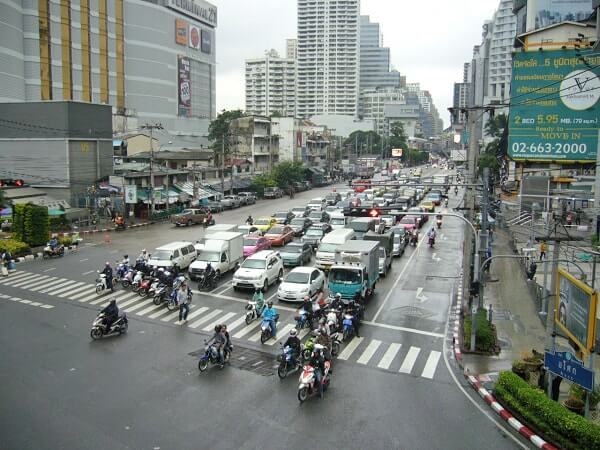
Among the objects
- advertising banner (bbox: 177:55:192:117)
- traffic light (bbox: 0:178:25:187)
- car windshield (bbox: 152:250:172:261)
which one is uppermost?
advertising banner (bbox: 177:55:192:117)

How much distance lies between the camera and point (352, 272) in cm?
2611

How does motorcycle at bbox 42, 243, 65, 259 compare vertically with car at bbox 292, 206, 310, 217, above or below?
below

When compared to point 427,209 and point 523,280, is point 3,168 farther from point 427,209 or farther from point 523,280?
point 523,280

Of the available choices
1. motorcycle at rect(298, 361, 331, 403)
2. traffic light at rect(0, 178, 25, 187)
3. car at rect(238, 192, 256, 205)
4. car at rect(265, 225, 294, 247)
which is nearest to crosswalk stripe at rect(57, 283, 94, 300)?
car at rect(265, 225, 294, 247)

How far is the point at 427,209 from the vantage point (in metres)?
63.0

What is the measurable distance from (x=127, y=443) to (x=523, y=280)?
84.1 ft

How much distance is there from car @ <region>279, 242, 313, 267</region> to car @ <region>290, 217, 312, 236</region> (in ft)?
29.3

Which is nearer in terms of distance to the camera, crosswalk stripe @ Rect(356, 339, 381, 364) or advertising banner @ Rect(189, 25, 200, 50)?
crosswalk stripe @ Rect(356, 339, 381, 364)

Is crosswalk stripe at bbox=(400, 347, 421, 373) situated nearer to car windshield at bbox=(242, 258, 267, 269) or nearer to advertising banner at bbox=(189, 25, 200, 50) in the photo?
car windshield at bbox=(242, 258, 267, 269)

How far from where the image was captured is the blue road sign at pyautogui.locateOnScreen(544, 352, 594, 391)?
13.5 metres

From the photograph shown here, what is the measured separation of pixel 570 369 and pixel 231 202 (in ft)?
181

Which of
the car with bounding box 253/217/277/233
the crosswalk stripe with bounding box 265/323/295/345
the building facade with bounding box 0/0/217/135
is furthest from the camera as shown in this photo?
the building facade with bounding box 0/0/217/135

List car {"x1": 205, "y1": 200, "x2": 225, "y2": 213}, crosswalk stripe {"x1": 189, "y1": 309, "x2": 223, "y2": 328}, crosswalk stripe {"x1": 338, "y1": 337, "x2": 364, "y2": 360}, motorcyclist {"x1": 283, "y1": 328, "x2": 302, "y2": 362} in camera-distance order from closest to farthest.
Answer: motorcyclist {"x1": 283, "y1": 328, "x2": 302, "y2": 362}, crosswalk stripe {"x1": 338, "y1": 337, "x2": 364, "y2": 360}, crosswalk stripe {"x1": 189, "y1": 309, "x2": 223, "y2": 328}, car {"x1": 205, "y1": 200, "x2": 225, "y2": 213}

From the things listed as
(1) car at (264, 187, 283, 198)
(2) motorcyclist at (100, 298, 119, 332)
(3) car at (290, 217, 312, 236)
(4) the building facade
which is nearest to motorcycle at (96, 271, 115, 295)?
(2) motorcyclist at (100, 298, 119, 332)
